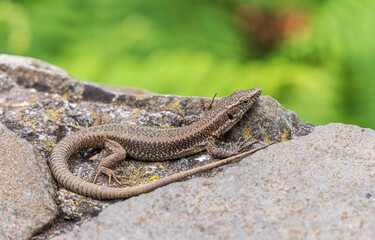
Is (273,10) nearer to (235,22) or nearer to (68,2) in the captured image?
(235,22)

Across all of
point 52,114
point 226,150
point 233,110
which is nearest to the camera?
point 226,150

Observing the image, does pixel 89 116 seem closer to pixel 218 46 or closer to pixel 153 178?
pixel 153 178

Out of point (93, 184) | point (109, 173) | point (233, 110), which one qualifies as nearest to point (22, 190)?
point (93, 184)

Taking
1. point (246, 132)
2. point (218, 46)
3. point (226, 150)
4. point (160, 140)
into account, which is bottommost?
point (160, 140)

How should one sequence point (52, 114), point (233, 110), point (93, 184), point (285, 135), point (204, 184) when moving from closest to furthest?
point (204, 184) < point (93, 184) < point (285, 135) < point (233, 110) < point (52, 114)

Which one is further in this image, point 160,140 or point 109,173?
point 160,140

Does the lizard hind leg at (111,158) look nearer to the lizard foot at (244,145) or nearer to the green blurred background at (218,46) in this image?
the lizard foot at (244,145)

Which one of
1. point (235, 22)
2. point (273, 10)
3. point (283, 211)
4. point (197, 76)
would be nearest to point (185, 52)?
point (197, 76)
